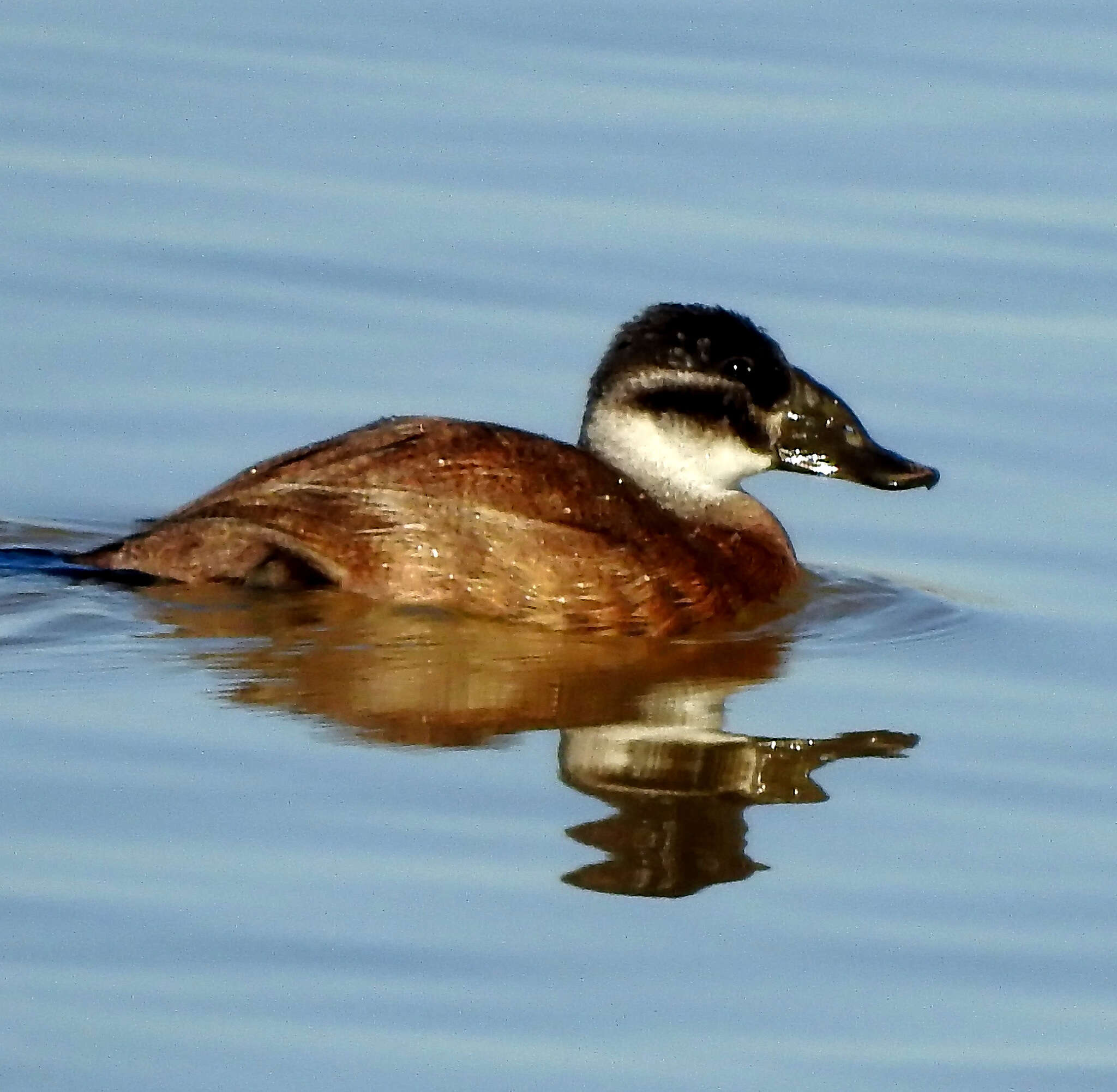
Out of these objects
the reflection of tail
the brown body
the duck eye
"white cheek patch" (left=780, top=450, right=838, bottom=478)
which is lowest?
the reflection of tail

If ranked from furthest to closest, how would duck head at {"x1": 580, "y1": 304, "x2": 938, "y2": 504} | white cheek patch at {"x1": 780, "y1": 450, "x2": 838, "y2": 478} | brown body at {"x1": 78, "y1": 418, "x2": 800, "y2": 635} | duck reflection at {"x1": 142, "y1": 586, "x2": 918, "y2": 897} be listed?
white cheek patch at {"x1": 780, "y1": 450, "x2": 838, "y2": 478}
duck head at {"x1": 580, "y1": 304, "x2": 938, "y2": 504}
brown body at {"x1": 78, "y1": 418, "x2": 800, "y2": 635}
duck reflection at {"x1": 142, "y1": 586, "x2": 918, "y2": 897}

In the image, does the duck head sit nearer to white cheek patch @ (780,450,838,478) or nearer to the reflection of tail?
white cheek patch @ (780,450,838,478)

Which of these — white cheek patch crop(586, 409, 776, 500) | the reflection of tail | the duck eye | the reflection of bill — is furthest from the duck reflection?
the duck eye

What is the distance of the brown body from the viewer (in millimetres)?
8859

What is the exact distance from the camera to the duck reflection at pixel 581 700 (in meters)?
7.08

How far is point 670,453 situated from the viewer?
9812 mm

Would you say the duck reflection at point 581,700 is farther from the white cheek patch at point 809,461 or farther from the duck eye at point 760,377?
the duck eye at point 760,377

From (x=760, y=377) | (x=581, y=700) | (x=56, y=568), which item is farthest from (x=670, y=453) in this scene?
(x=56, y=568)

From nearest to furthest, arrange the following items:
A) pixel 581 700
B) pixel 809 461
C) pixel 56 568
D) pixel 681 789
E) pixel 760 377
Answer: pixel 681 789, pixel 581 700, pixel 56 568, pixel 760 377, pixel 809 461

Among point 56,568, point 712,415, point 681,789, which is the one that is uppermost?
point 712,415

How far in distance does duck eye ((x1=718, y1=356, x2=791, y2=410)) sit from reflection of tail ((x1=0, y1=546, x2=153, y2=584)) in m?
2.12

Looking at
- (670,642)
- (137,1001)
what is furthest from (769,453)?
(137,1001)

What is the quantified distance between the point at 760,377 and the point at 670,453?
0.40 metres

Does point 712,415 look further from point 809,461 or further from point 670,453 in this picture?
point 809,461
